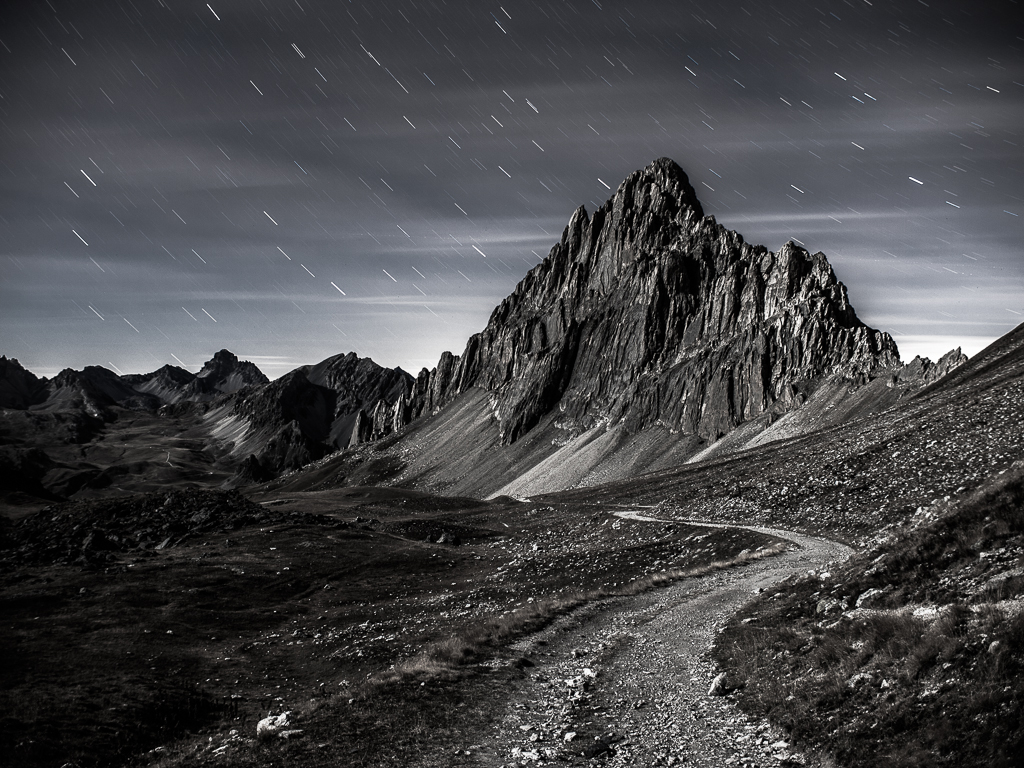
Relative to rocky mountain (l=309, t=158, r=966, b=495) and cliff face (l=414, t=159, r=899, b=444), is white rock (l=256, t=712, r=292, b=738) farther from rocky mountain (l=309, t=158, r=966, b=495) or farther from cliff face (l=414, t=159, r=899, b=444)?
cliff face (l=414, t=159, r=899, b=444)

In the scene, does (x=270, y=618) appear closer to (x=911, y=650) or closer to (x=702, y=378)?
(x=911, y=650)

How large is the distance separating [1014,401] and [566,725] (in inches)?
2182

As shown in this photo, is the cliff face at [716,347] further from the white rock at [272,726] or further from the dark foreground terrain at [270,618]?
the white rock at [272,726]

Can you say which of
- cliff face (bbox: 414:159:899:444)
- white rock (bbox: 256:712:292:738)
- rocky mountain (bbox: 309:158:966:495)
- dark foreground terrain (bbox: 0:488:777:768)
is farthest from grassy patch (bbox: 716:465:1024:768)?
cliff face (bbox: 414:159:899:444)

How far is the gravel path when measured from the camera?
12.1 metres

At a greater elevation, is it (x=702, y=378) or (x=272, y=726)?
(x=702, y=378)

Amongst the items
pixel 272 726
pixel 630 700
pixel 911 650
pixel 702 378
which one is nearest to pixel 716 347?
pixel 702 378

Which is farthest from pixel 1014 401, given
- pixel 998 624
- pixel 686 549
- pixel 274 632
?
pixel 274 632

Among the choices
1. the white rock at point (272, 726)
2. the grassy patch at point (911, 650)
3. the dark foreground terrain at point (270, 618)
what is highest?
the grassy patch at point (911, 650)

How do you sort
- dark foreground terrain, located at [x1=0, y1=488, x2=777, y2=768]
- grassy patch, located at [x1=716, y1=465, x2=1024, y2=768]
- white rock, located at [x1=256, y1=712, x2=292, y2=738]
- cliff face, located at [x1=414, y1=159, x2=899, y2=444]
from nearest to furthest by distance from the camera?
grassy patch, located at [x1=716, y1=465, x2=1024, y2=768] → white rock, located at [x1=256, y1=712, x2=292, y2=738] → dark foreground terrain, located at [x1=0, y1=488, x2=777, y2=768] → cliff face, located at [x1=414, y1=159, x2=899, y2=444]

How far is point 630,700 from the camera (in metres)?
15.1

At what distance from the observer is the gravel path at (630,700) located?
476 inches

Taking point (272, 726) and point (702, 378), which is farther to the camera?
point (702, 378)

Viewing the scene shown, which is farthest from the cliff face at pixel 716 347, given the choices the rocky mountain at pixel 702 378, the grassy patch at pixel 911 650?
the grassy patch at pixel 911 650
